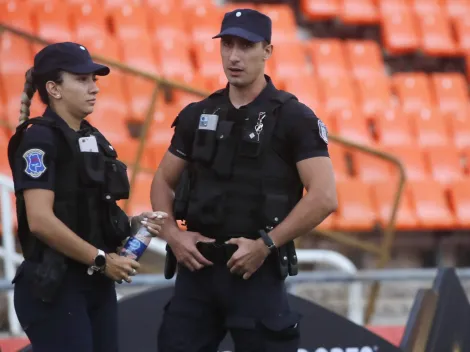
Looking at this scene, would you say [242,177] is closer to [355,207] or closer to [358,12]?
[355,207]

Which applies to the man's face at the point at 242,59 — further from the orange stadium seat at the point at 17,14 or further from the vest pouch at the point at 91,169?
the orange stadium seat at the point at 17,14

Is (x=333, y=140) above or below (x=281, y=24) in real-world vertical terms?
below

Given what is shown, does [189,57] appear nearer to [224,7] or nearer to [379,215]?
[224,7]

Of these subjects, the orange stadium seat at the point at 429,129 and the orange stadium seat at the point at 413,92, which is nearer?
the orange stadium seat at the point at 429,129

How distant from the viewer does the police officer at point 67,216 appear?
3301 mm

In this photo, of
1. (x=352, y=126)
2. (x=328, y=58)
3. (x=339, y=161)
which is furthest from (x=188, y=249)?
(x=328, y=58)

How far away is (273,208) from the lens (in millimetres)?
3490

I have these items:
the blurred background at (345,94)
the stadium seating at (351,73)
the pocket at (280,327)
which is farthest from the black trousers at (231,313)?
the stadium seating at (351,73)

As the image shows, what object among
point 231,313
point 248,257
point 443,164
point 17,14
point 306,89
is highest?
point 17,14

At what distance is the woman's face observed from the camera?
344cm

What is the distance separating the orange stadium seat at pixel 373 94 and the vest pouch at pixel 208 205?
6314mm

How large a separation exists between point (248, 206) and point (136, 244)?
1.34ft

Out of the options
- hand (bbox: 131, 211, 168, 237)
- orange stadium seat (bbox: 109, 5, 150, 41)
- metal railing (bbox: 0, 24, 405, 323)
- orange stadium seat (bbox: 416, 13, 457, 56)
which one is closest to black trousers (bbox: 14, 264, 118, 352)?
hand (bbox: 131, 211, 168, 237)

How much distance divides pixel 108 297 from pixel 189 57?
245 inches
